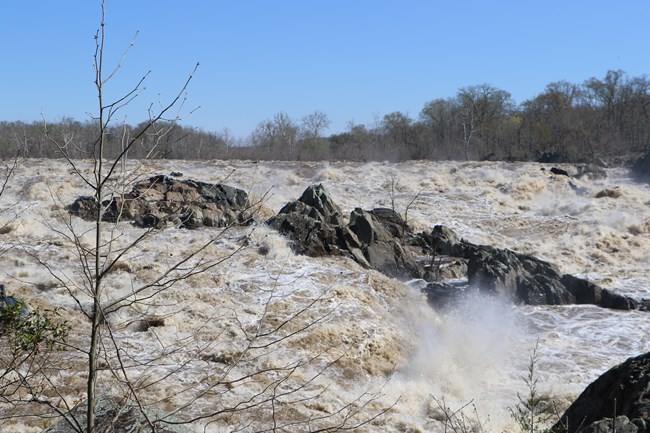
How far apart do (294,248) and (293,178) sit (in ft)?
44.6

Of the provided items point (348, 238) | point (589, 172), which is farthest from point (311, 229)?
point (589, 172)

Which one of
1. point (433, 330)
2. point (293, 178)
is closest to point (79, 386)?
point (433, 330)

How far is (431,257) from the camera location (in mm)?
18469

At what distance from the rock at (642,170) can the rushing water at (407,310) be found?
35.2ft

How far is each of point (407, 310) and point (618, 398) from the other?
7713 millimetres

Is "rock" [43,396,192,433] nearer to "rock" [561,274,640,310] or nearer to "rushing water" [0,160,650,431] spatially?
"rushing water" [0,160,650,431]

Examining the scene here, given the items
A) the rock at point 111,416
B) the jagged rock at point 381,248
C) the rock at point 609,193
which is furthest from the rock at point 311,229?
the rock at point 609,193

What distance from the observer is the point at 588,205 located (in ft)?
86.4

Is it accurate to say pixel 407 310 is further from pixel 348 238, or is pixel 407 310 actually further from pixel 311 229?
pixel 311 229

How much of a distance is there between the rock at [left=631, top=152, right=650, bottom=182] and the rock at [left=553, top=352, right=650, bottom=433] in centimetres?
3022

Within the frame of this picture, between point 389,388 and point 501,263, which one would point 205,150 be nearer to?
point 501,263

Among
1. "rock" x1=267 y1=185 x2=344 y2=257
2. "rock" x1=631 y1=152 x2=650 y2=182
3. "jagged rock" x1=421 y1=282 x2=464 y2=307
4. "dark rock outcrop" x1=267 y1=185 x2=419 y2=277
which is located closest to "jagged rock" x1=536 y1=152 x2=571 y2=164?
"rock" x1=631 y1=152 x2=650 y2=182

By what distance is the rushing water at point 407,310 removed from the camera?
33.8ft

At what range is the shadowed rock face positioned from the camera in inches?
612
